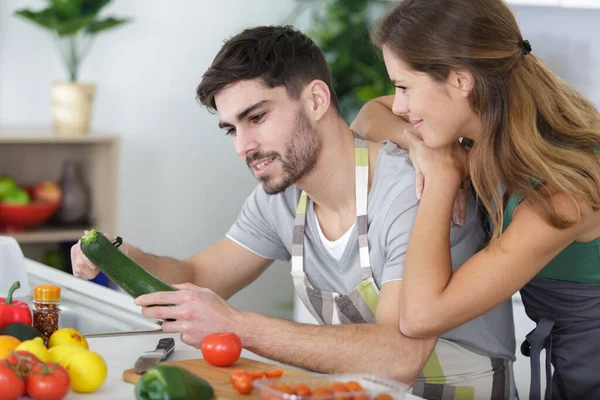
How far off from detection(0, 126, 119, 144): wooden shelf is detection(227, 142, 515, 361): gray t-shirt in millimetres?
1879

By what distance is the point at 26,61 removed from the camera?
4066 millimetres

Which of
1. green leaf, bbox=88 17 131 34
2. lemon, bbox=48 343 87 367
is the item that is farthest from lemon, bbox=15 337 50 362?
green leaf, bbox=88 17 131 34

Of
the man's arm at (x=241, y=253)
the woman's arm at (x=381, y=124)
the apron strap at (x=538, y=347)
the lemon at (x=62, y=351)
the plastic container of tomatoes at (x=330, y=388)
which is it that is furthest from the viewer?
the man's arm at (x=241, y=253)

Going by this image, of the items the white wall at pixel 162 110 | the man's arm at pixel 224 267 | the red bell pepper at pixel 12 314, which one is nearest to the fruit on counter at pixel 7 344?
the red bell pepper at pixel 12 314

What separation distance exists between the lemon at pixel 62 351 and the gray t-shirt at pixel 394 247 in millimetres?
651

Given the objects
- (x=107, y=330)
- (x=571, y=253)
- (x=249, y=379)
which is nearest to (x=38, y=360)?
(x=249, y=379)

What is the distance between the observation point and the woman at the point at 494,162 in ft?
5.36

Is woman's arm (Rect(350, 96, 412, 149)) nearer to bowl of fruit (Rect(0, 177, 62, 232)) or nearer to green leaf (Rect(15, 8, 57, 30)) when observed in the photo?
bowl of fruit (Rect(0, 177, 62, 232))

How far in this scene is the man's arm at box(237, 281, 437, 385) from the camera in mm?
1639

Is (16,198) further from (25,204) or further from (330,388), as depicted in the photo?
(330,388)

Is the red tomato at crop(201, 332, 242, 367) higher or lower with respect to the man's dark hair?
lower

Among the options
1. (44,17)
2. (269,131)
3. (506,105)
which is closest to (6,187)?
(44,17)

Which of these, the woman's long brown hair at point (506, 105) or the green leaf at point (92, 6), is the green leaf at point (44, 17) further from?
the woman's long brown hair at point (506, 105)

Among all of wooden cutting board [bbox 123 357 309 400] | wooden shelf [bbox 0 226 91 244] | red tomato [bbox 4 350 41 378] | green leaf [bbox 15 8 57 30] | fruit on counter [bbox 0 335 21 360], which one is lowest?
wooden shelf [bbox 0 226 91 244]
